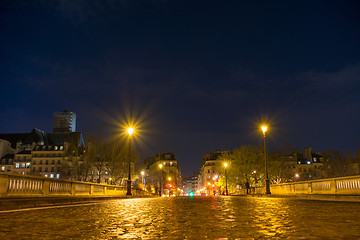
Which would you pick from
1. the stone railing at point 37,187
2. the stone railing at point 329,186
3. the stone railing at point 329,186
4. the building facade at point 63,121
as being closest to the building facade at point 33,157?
the building facade at point 63,121

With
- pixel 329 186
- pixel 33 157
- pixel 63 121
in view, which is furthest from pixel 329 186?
pixel 63 121

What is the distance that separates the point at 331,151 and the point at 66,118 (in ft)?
343

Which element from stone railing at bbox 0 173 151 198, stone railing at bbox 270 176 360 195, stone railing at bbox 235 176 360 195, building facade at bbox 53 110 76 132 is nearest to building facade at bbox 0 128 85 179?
building facade at bbox 53 110 76 132

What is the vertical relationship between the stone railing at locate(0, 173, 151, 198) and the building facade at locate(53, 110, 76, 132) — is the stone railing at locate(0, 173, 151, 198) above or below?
→ below

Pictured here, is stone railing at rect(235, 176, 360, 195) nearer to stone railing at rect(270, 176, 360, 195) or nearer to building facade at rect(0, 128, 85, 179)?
stone railing at rect(270, 176, 360, 195)

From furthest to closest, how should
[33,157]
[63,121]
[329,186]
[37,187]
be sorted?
[63,121]
[33,157]
[329,186]
[37,187]

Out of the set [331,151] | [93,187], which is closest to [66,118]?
[331,151]

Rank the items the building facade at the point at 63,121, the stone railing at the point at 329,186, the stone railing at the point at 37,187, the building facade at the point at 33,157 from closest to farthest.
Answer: the stone railing at the point at 37,187 < the stone railing at the point at 329,186 < the building facade at the point at 33,157 < the building facade at the point at 63,121

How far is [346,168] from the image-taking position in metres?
78.6

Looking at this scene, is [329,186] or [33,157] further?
[33,157]

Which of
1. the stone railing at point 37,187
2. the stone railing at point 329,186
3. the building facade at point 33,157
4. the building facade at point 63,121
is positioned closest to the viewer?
the stone railing at point 37,187

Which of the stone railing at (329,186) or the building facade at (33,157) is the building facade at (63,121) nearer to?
the building facade at (33,157)

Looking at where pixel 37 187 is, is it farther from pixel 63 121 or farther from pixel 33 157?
pixel 63 121

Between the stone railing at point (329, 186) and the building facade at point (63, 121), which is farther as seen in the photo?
the building facade at point (63, 121)
